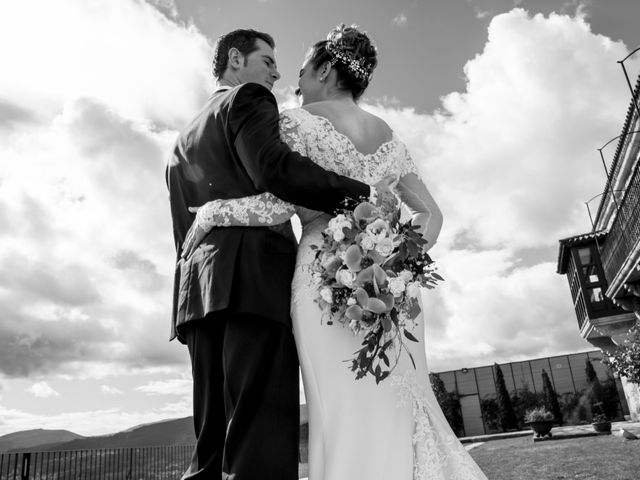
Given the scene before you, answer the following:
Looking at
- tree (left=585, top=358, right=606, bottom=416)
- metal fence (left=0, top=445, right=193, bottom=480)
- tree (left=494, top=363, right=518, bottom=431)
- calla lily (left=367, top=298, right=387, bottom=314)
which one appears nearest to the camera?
calla lily (left=367, top=298, right=387, bottom=314)

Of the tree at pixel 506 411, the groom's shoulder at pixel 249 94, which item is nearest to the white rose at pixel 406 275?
the groom's shoulder at pixel 249 94

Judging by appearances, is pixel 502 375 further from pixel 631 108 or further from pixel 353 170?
pixel 353 170

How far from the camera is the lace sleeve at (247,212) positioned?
7.02ft

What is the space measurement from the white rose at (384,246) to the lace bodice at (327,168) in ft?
1.51

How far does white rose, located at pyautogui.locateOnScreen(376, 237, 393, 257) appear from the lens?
192 cm

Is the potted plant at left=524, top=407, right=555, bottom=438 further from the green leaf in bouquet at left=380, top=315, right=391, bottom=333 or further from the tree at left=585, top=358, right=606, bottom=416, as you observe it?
the green leaf in bouquet at left=380, top=315, right=391, bottom=333

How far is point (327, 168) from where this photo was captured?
245cm

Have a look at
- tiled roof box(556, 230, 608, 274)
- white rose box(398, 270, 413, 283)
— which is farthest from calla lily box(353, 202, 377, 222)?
tiled roof box(556, 230, 608, 274)

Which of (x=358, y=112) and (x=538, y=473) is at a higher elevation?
(x=358, y=112)

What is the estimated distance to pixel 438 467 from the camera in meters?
2.04

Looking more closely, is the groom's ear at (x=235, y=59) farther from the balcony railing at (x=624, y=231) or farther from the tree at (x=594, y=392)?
the tree at (x=594, y=392)

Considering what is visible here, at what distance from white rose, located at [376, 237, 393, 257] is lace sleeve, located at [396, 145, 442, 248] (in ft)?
2.34

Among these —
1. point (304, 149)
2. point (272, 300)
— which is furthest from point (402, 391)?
point (304, 149)

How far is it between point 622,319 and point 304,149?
86.8ft
